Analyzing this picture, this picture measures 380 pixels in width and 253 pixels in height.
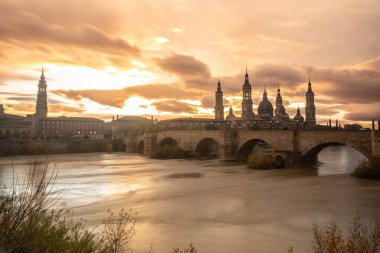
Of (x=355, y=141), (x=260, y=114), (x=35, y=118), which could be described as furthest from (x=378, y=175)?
(x=35, y=118)

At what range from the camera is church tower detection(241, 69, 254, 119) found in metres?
101

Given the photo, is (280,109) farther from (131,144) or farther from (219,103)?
(131,144)

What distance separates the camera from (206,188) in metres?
22.3

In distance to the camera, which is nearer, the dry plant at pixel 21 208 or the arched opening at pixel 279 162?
the dry plant at pixel 21 208

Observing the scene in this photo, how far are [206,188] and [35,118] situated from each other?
11933 centimetres

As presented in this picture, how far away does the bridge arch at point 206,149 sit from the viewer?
4746 cm

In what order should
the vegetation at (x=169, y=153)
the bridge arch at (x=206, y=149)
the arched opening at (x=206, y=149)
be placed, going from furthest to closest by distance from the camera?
the vegetation at (x=169, y=153) → the arched opening at (x=206, y=149) → the bridge arch at (x=206, y=149)

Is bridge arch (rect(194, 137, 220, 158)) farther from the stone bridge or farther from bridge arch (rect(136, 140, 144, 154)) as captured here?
bridge arch (rect(136, 140, 144, 154))

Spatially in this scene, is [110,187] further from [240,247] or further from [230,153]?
[230,153]

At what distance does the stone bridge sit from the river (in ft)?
9.65

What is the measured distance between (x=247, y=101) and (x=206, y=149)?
54.2 meters

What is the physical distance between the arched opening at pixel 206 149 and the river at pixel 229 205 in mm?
19232

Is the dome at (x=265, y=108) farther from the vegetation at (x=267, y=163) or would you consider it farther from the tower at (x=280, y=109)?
the vegetation at (x=267, y=163)

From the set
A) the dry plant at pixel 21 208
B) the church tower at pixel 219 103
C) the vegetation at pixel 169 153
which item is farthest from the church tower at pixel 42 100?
the dry plant at pixel 21 208
